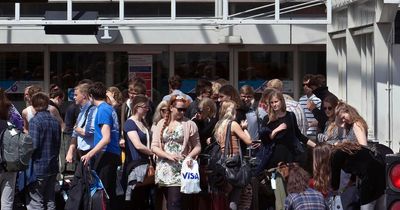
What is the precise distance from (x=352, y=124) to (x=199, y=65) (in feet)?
27.1

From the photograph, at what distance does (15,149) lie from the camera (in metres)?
11.6

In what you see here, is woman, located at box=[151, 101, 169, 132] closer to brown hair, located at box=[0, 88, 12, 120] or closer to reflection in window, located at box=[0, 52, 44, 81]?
brown hair, located at box=[0, 88, 12, 120]

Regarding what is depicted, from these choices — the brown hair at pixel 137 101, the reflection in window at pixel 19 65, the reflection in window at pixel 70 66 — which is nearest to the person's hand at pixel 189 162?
the brown hair at pixel 137 101

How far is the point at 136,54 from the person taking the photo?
1905 cm

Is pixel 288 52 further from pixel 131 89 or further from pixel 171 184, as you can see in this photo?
pixel 171 184

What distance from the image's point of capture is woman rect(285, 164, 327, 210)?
30.2ft

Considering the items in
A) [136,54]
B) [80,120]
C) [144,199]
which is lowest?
[144,199]

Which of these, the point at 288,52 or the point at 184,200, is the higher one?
the point at 288,52

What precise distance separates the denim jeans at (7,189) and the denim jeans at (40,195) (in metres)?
0.22

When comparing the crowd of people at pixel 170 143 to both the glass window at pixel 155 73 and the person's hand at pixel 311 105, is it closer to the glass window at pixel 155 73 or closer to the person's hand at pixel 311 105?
the person's hand at pixel 311 105

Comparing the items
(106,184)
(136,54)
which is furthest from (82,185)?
(136,54)

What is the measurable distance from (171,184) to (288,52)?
25.9 ft

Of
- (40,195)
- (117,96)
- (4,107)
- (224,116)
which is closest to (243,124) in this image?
(224,116)

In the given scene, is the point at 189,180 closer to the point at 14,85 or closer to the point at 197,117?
the point at 197,117
